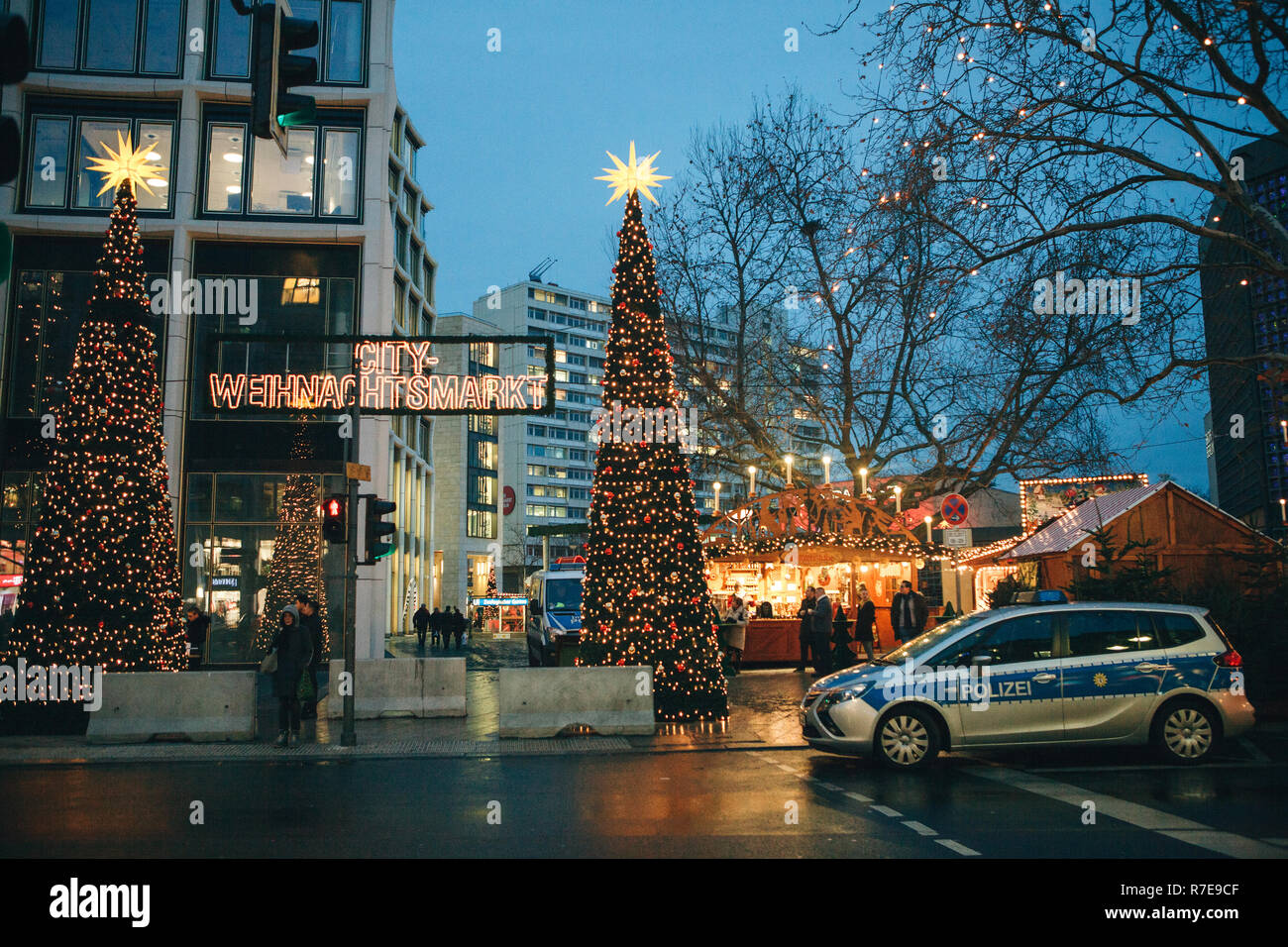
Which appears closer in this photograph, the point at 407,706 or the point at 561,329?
the point at 407,706

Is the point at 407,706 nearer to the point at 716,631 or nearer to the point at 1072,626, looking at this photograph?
the point at 716,631

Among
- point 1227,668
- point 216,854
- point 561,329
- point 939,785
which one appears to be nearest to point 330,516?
point 216,854

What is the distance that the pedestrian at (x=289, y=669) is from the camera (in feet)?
45.9

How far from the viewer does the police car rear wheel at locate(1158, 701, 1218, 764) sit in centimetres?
1112

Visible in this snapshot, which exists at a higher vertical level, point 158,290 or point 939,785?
point 158,290

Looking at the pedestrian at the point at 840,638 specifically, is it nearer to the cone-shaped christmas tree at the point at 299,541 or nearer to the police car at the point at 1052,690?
the police car at the point at 1052,690

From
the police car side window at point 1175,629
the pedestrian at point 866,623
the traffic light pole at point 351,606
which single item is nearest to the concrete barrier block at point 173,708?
the traffic light pole at point 351,606

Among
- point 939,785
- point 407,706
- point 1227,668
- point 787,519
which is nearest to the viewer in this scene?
point 939,785

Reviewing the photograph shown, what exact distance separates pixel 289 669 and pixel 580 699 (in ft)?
13.8

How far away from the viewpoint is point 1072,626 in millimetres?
11219

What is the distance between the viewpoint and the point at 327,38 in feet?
94.2

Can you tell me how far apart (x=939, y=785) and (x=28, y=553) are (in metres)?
13.8

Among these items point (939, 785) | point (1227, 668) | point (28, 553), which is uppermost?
point (28, 553)

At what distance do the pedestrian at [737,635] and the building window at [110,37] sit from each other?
21629 millimetres
